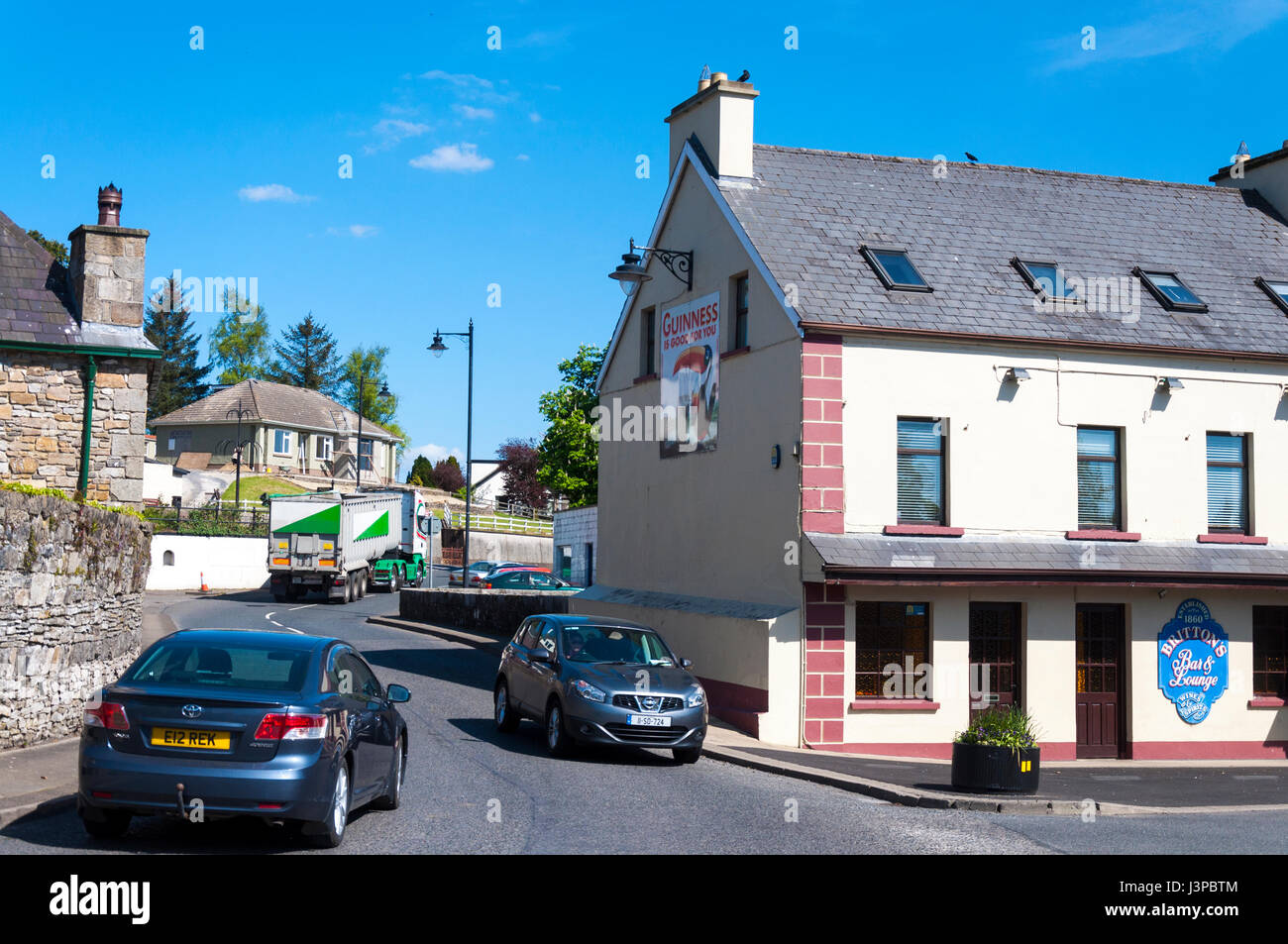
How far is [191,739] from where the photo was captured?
854 cm

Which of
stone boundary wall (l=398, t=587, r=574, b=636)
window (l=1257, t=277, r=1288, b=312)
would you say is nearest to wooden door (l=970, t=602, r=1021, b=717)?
window (l=1257, t=277, r=1288, b=312)

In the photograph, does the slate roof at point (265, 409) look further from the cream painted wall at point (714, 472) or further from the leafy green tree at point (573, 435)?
the cream painted wall at point (714, 472)

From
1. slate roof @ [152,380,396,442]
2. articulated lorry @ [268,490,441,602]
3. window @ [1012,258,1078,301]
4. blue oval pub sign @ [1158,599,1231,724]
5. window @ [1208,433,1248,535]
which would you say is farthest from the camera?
slate roof @ [152,380,396,442]

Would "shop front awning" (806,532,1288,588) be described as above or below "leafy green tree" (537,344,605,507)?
below

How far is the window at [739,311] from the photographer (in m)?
22.1

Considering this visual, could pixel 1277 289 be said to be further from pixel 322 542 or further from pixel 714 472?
pixel 322 542

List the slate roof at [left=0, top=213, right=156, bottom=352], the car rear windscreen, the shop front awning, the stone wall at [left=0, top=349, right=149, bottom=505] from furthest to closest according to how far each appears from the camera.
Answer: the slate roof at [left=0, top=213, right=156, bottom=352]
the stone wall at [left=0, top=349, right=149, bottom=505]
the shop front awning
the car rear windscreen

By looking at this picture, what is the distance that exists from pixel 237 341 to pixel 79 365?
282ft

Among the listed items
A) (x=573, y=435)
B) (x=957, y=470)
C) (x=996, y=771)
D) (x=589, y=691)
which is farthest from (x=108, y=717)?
(x=573, y=435)

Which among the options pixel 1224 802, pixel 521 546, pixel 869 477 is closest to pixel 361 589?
pixel 521 546

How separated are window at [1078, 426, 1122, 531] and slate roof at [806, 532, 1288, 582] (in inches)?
17.8

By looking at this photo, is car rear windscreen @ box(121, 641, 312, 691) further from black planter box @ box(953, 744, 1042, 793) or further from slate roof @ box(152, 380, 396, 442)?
slate roof @ box(152, 380, 396, 442)

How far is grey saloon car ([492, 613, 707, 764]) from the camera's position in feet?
48.8
